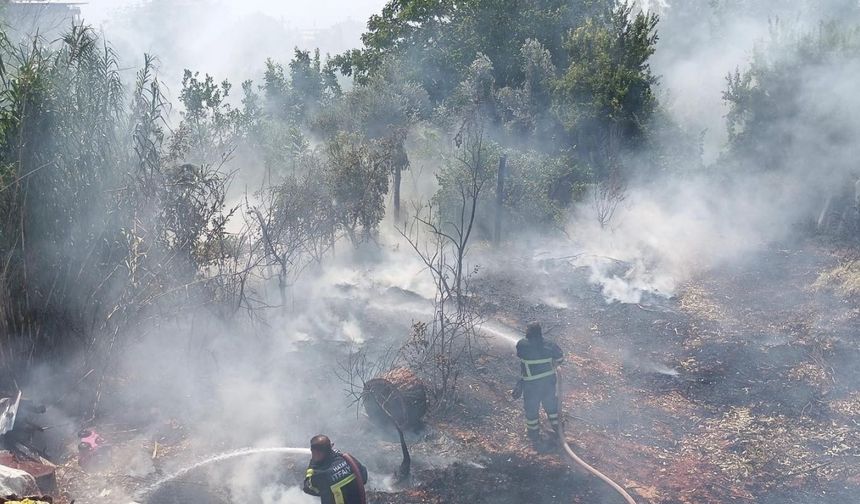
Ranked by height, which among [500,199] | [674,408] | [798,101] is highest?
[798,101]

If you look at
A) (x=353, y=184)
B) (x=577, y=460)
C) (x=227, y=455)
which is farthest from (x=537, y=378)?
(x=353, y=184)

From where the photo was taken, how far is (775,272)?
47.2ft

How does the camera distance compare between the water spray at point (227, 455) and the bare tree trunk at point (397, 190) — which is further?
the bare tree trunk at point (397, 190)

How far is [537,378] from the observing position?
7785mm

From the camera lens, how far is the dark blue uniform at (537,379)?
25.6ft

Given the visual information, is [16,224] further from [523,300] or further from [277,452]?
[523,300]

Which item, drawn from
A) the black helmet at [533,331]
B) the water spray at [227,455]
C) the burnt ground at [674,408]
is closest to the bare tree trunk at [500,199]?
the burnt ground at [674,408]

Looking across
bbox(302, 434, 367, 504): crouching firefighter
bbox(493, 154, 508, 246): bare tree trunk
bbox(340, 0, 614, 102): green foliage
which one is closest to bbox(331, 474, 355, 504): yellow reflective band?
bbox(302, 434, 367, 504): crouching firefighter

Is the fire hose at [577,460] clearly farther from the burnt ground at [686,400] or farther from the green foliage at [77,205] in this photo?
the green foliage at [77,205]

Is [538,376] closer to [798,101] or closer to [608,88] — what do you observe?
[608,88]

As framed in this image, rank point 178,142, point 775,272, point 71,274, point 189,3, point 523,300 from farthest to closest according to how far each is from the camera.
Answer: point 189,3
point 775,272
point 523,300
point 178,142
point 71,274

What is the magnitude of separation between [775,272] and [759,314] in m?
2.68

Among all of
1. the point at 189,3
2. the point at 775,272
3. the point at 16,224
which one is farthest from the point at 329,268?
the point at 189,3

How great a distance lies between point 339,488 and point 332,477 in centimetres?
10
